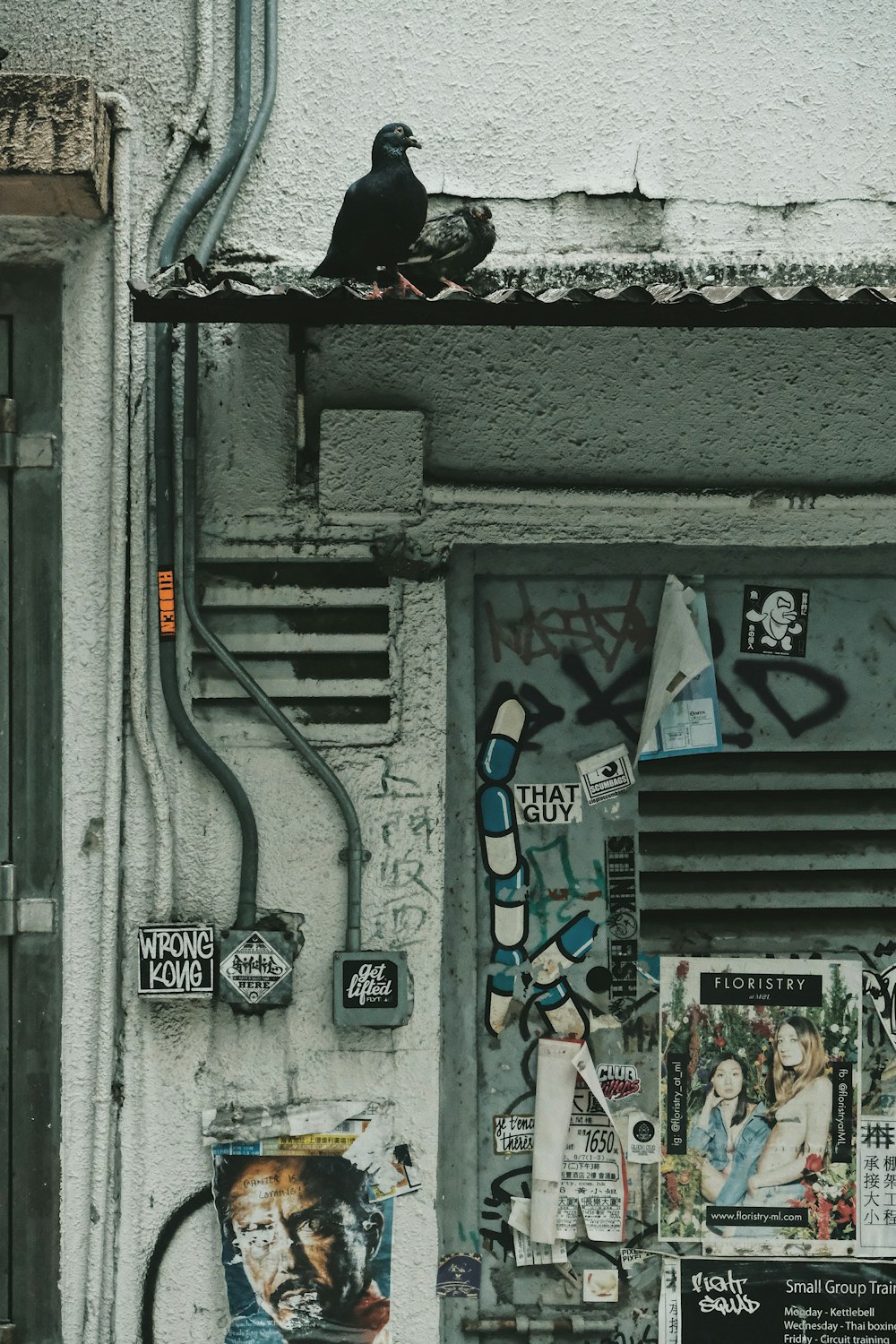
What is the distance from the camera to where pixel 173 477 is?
13.0ft

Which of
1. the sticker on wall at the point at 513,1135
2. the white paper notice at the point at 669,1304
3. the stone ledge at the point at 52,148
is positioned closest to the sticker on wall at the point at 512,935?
the sticker on wall at the point at 513,1135

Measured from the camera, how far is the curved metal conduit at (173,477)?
3.92 m

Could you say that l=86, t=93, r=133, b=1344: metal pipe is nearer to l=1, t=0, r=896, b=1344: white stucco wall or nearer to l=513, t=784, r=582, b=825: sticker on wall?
l=1, t=0, r=896, b=1344: white stucco wall

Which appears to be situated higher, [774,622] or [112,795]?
[774,622]

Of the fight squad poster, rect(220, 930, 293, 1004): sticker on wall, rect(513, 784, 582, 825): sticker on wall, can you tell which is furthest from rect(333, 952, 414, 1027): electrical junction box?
the fight squad poster

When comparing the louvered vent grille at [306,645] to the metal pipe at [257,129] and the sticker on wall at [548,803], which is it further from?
the metal pipe at [257,129]

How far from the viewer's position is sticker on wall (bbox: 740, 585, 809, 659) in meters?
4.17

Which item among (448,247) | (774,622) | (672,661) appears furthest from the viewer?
(774,622)

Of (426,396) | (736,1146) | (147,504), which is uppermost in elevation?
(426,396)

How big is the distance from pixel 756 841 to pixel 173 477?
6.83ft

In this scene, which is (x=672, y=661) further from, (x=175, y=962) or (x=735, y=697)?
(x=175, y=962)

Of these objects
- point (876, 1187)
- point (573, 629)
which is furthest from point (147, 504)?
point (876, 1187)

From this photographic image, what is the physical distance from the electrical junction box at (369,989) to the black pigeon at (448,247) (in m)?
1.92

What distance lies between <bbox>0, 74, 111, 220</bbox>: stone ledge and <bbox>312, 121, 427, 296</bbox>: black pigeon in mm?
771
